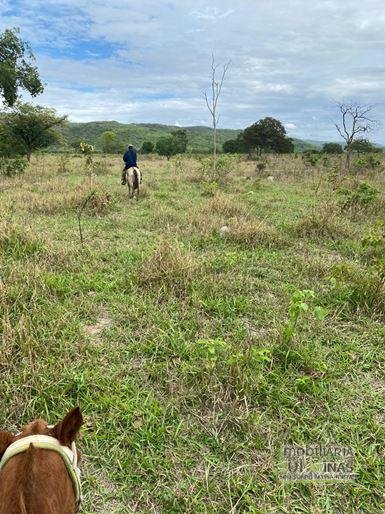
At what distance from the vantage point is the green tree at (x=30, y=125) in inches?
885

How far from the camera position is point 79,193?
32.5 ft

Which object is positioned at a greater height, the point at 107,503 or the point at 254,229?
the point at 254,229

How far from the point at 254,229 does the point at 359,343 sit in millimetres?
3297

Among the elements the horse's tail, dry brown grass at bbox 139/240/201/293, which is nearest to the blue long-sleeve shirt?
the horse's tail

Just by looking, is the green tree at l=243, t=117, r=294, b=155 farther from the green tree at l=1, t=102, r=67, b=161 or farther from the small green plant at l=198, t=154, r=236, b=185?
the small green plant at l=198, t=154, r=236, b=185

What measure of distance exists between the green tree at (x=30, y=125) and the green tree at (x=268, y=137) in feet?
73.2


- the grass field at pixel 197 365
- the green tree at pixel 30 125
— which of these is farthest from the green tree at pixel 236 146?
the grass field at pixel 197 365

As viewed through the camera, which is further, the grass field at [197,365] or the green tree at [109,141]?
the green tree at [109,141]

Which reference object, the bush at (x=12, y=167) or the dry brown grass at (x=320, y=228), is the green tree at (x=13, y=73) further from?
the dry brown grass at (x=320, y=228)

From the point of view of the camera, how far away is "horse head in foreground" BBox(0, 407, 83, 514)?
1.04m

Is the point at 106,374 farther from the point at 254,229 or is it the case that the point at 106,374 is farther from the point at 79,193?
the point at 79,193

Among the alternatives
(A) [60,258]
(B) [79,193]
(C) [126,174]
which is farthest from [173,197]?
(A) [60,258]

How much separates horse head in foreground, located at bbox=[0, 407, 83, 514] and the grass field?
130 cm

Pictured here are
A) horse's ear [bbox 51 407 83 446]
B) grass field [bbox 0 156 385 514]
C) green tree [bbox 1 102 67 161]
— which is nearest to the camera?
horse's ear [bbox 51 407 83 446]
